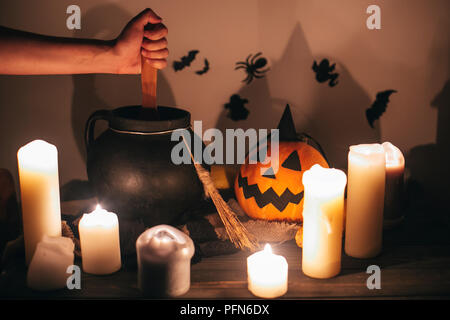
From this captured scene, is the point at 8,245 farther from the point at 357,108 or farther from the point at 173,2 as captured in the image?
the point at 357,108

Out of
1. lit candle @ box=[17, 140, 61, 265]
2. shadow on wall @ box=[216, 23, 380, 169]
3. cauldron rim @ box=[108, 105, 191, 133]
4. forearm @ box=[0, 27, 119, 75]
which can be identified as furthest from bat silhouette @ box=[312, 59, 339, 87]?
lit candle @ box=[17, 140, 61, 265]

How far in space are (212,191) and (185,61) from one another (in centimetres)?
49

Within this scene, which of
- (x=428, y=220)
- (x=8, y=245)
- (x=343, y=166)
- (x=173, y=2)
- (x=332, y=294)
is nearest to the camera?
(x=332, y=294)

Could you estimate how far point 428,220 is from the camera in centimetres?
133

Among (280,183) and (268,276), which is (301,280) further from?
(280,183)

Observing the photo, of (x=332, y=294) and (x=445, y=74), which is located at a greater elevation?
(x=445, y=74)

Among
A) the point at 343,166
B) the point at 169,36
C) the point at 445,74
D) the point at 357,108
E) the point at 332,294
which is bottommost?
the point at 332,294

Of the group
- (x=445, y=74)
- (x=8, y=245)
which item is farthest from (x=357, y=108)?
(x=8, y=245)

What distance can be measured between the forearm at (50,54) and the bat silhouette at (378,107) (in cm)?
76

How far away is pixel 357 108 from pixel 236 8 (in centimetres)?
47

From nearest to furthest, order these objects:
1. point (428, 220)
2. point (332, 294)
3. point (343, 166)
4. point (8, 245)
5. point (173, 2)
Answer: point (332, 294) < point (8, 245) < point (428, 220) < point (173, 2) < point (343, 166)

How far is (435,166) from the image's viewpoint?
1.54 meters

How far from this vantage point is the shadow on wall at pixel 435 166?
151 centimetres

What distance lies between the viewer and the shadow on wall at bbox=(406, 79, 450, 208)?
1.51m
